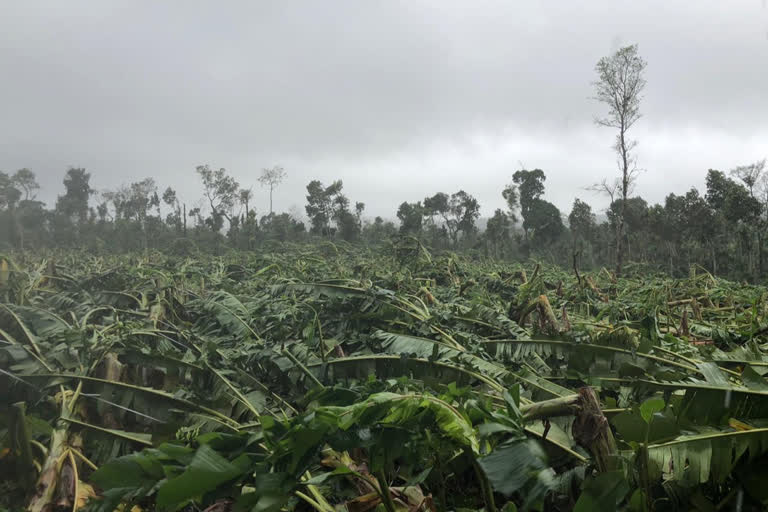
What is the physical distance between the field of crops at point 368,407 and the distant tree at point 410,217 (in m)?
26.3

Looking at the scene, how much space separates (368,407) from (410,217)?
33016 millimetres

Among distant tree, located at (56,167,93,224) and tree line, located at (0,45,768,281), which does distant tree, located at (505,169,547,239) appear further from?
distant tree, located at (56,167,93,224)

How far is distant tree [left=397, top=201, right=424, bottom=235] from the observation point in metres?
32.2

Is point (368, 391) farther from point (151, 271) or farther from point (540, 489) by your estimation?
point (151, 271)

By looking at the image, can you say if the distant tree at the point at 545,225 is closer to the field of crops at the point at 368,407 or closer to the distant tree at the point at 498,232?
the distant tree at the point at 498,232

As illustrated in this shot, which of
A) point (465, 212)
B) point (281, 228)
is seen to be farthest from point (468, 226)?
Answer: point (281, 228)

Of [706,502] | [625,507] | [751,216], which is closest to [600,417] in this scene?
[625,507]

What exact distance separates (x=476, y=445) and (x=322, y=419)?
390 millimetres

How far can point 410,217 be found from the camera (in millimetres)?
33750

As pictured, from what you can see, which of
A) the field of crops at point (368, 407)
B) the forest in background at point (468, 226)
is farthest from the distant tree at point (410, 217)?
the field of crops at point (368, 407)

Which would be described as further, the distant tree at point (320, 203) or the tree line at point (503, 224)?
the distant tree at point (320, 203)

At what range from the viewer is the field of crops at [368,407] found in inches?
39.9

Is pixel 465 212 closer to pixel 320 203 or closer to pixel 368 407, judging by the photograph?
pixel 320 203

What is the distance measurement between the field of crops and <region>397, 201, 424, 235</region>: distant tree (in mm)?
26267
